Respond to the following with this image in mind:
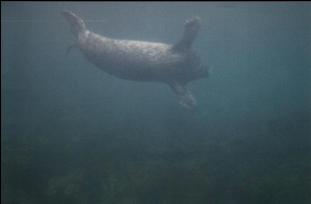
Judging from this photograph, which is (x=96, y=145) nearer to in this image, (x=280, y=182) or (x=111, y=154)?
(x=111, y=154)

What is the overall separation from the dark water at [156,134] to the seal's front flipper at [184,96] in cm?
68

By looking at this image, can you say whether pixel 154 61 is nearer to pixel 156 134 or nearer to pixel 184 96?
pixel 184 96

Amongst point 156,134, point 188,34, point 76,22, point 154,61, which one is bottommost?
point 156,134

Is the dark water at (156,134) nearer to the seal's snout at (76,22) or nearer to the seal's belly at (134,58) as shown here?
the seal's belly at (134,58)

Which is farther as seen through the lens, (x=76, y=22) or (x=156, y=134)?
→ (x=76, y=22)

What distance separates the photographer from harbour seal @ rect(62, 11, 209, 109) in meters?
10.6

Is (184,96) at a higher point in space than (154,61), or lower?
lower

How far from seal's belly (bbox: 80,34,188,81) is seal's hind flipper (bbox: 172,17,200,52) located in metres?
0.21

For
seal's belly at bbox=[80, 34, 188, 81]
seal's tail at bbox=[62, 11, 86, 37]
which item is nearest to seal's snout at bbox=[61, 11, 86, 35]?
seal's tail at bbox=[62, 11, 86, 37]

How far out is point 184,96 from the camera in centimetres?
1058

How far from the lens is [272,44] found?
64.9 ft

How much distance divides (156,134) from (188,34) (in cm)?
263

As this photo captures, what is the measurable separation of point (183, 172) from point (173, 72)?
288 centimetres

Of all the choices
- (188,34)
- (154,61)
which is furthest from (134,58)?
(188,34)
